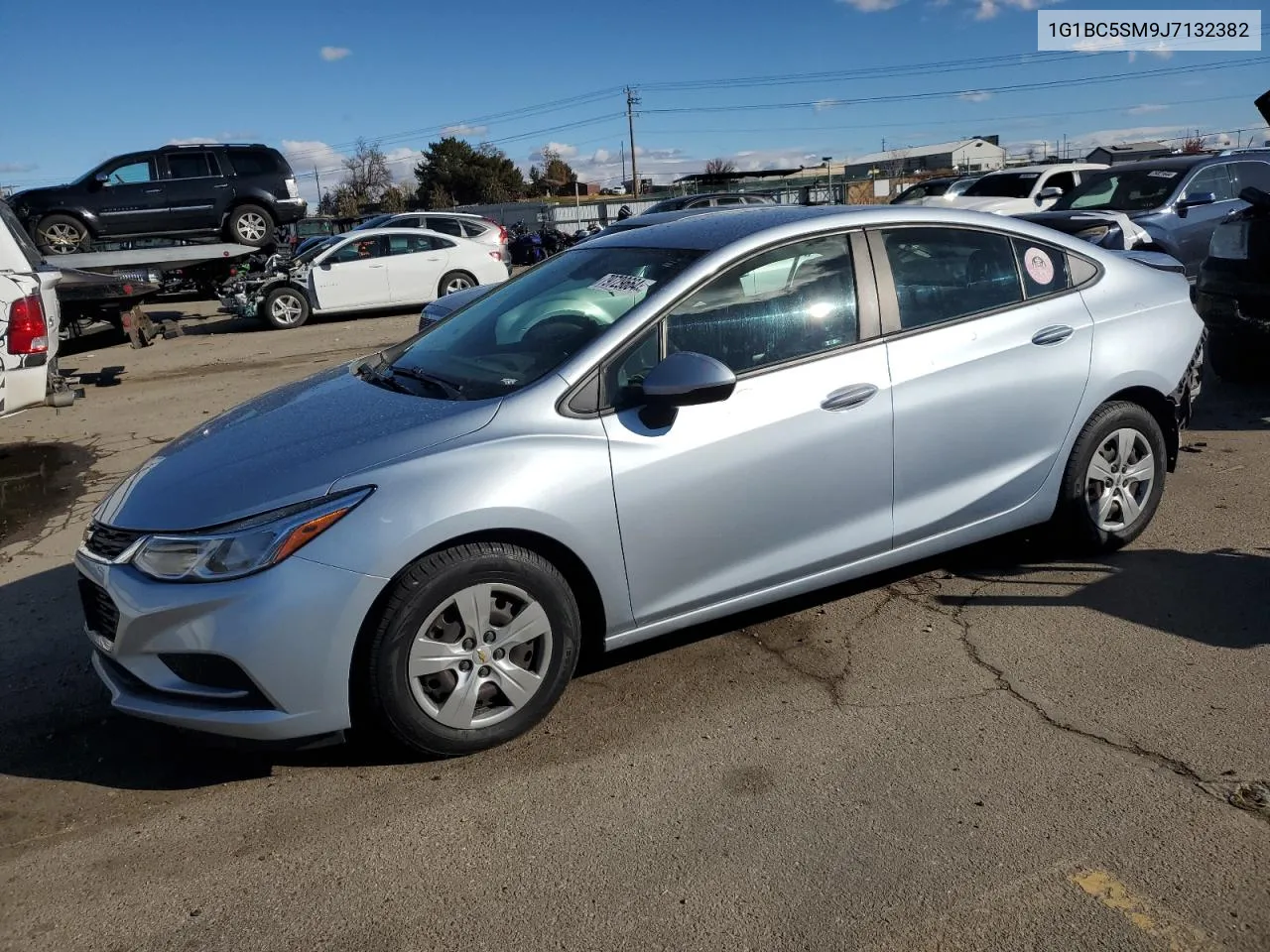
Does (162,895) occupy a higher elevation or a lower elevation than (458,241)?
lower

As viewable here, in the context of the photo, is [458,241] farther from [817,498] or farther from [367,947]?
[367,947]

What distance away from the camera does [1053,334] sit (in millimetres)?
4242

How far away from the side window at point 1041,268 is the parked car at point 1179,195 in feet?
22.5

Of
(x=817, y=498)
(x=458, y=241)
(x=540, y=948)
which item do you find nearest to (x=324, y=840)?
(x=540, y=948)

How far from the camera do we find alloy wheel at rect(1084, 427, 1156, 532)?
4488 mm

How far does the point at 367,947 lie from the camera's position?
248 cm

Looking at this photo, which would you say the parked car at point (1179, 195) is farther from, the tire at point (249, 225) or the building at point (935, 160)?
the building at point (935, 160)

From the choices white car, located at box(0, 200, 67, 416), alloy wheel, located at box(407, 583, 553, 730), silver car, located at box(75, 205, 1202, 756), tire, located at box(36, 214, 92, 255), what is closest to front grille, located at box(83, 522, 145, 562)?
silver car, located at box(75, 205, 1202, 756)

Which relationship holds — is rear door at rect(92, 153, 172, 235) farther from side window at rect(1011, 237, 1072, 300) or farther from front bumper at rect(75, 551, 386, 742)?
side window at rect(1011, 237, 1072, 300)

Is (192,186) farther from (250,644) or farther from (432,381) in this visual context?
(250,644)

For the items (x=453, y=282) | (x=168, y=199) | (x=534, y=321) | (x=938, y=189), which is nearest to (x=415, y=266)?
(x=453, y=282)

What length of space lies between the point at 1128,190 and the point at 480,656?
11321 mm

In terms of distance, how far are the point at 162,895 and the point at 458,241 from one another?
1472cm

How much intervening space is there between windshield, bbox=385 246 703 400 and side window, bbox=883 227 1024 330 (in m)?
0.87
